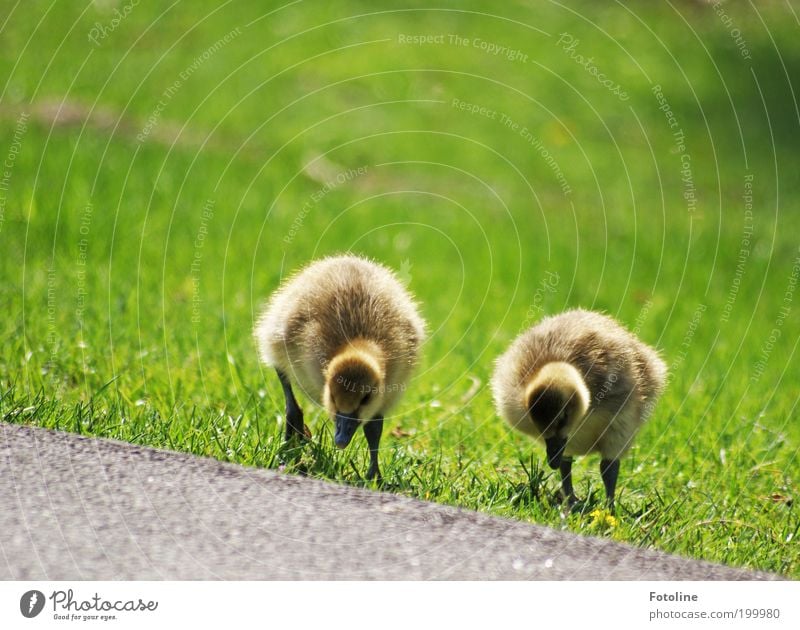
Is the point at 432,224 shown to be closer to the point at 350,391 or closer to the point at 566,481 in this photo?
the point at 566,481

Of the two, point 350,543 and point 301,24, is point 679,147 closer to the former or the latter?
point 301,24

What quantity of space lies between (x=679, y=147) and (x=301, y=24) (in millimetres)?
5503

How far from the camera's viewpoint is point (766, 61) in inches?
703

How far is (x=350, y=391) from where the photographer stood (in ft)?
15.9

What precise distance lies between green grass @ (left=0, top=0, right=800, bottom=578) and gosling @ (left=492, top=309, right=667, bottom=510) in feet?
0.84

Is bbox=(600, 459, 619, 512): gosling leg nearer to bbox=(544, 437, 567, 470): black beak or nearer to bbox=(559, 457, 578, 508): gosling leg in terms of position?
bbox=(559, 457, 578, 508): gosling leg

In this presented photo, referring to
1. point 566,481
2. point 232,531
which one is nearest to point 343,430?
point 232,531

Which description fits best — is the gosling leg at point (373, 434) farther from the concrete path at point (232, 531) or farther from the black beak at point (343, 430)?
the concrete path at point (232, 531)

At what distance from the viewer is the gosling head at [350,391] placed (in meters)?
4.86

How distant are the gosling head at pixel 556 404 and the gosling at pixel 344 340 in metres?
0.73

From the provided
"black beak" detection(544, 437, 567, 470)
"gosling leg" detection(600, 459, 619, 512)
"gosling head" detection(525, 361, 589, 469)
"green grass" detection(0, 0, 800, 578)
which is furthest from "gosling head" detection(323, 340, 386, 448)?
"gosling leg" detection(600, 459, 619, 512)

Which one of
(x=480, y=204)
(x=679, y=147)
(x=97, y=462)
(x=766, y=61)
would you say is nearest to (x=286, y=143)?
(x=480, y=204)

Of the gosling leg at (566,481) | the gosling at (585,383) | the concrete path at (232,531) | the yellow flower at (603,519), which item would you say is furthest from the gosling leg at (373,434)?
the yellow flower at (603,519)

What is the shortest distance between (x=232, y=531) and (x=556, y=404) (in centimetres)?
165
